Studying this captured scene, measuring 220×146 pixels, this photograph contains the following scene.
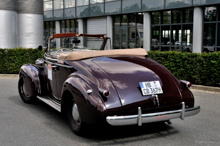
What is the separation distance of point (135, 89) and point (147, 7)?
717 inches

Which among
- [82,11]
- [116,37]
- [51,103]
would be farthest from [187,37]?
[51,103]

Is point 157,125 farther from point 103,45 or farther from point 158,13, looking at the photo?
point 158,13

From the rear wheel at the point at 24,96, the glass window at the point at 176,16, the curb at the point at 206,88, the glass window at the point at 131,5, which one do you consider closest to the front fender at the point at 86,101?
the rear wheel at the point at 24,96

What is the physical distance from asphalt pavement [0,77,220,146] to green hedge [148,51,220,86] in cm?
362

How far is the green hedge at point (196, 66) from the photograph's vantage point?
395 inches

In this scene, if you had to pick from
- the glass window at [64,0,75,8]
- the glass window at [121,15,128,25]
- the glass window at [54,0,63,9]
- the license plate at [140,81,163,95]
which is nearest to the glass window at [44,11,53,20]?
the glass window at [54,0,63,9]

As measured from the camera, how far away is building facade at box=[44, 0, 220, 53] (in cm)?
1905

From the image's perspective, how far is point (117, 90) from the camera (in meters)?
4.67

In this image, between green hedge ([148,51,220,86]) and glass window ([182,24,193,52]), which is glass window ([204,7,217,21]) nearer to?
glass window ([182,24,193,52])

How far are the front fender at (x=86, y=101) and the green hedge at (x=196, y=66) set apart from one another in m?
6.43

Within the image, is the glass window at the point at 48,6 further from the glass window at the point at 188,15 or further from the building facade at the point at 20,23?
the glass window at the point at 188,15

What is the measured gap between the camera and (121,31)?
25312 mm

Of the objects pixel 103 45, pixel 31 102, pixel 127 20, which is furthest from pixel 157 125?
pixel 127 20

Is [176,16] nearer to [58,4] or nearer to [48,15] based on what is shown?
[58,4]
